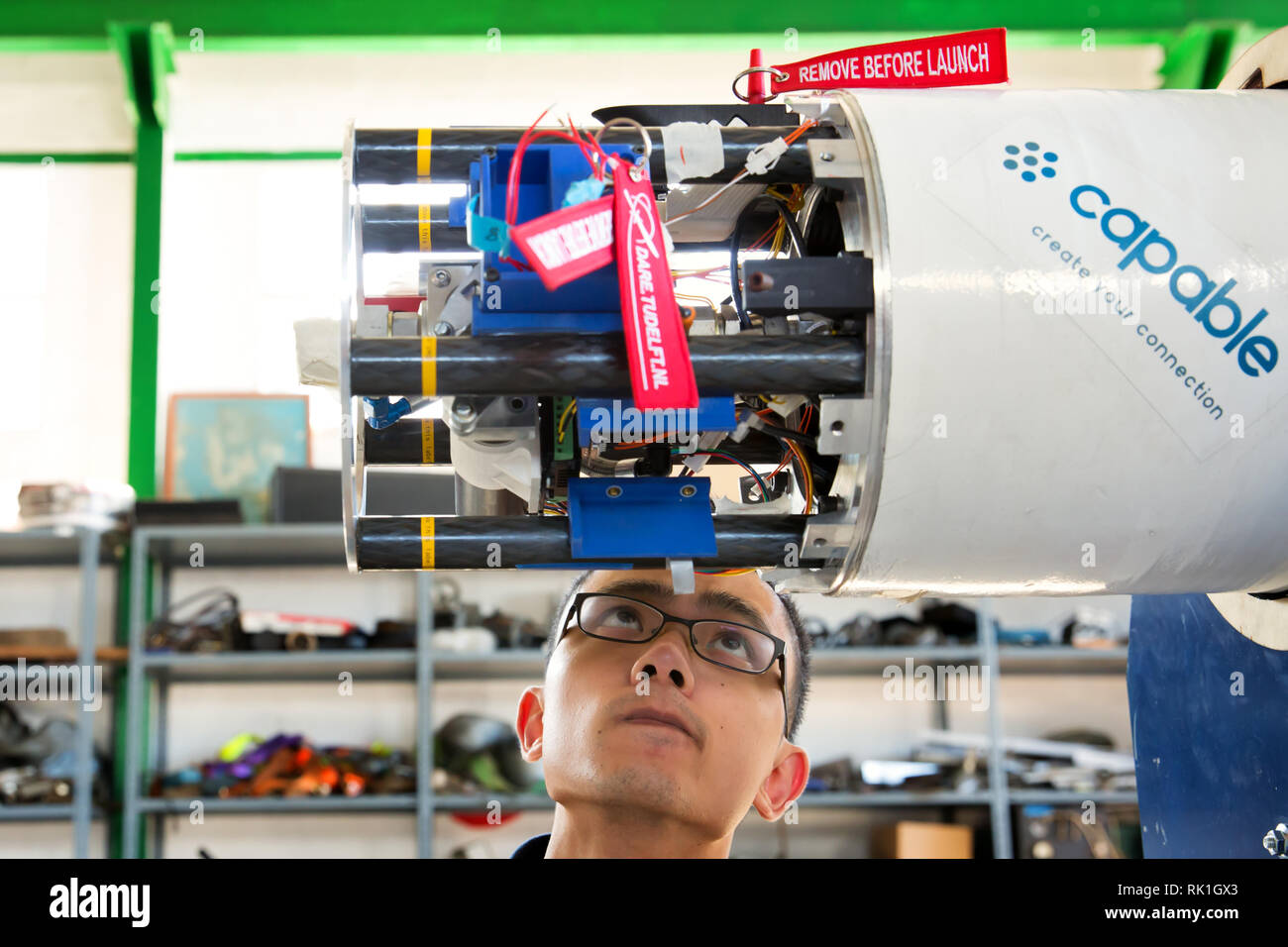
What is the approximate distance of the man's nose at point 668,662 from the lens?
5.14ft

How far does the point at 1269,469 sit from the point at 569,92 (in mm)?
4778

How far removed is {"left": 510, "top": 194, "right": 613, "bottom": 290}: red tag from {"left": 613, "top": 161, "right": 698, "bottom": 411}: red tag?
0.01m

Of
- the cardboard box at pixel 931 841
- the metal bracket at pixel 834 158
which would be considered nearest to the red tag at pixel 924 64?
the metal bracket at pixel 834 158

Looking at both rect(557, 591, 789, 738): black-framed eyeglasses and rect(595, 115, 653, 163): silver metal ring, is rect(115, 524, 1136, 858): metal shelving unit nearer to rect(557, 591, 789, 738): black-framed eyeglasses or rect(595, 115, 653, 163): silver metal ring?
rect(557, 591, 789, 738): black-framed eyeglasses

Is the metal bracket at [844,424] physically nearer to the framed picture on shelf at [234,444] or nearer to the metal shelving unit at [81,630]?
the metal shelving unit at [81,630]

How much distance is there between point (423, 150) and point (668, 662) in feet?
2.56

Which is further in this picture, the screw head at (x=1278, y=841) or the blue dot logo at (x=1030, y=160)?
the screw head at (x=1278, y=841)

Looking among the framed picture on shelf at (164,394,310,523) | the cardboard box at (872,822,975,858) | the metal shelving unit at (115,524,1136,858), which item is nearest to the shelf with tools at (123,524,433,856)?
the metal shelving unit at (115,524,1136,858)

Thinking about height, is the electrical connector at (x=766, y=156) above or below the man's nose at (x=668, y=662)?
above

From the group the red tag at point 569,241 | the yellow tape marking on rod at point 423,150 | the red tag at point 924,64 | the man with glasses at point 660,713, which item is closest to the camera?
the red tag at point 569,241

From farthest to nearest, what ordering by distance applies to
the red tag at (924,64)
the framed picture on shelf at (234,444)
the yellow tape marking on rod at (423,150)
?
the framed picture on shelf at (234,444) → the red tag at (924,64) → the yellow tape marking on rod at (423,150)

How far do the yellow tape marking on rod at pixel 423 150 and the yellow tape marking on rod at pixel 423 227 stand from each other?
112 millimetres

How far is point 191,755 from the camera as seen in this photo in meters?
4.95
